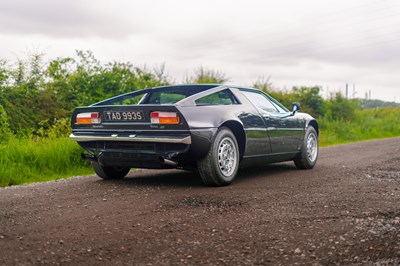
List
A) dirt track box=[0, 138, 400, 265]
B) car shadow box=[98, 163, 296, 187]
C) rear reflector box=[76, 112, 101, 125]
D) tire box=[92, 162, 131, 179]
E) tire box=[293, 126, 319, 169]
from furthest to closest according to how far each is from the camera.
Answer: tire box=[293, 126, 319, 169] < tire box=[92, 162, 131, 179] < car shadow box=[98, 163, 296, 187] < rear reflector box=[76, 112, 101, 125] < dirt track box=[0, 138, 400, 265]

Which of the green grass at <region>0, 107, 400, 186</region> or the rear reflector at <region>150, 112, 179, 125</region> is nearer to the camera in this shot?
the rear reflector at <region>150, 112, 179, 125</region>

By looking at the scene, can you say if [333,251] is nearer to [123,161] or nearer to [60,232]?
[60,232]

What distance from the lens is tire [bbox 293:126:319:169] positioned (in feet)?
27.4

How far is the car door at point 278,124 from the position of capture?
7352mm

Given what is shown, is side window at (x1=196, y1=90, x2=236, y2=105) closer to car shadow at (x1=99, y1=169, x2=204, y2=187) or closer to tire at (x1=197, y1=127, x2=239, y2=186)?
tire at (x1=197, y1=127, x2=239, y2=186)

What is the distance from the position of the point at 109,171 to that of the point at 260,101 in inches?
95.1

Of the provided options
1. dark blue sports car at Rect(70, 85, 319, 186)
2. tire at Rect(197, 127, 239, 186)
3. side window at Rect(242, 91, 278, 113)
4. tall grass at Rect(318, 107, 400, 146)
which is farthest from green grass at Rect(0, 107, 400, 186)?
tall grass at Rect(318, 107, 400, 146)

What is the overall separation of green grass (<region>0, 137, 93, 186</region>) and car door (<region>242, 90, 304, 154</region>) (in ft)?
10.4

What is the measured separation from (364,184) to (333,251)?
3189 millimetres

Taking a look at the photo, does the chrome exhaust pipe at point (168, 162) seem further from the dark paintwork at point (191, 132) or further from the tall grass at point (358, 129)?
the tall grass at point (358, 129)

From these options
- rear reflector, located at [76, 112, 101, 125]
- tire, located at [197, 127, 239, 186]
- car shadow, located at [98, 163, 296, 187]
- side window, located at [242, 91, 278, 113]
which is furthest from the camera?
side window, located at [242, 91, 278, 113]

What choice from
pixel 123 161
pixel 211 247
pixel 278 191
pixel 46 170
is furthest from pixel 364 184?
pixel 46 170

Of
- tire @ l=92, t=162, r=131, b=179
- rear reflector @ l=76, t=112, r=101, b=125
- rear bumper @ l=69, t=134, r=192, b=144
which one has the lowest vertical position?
tire @ l=92, t=162, r=131, b=179

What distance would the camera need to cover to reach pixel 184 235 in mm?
3953
